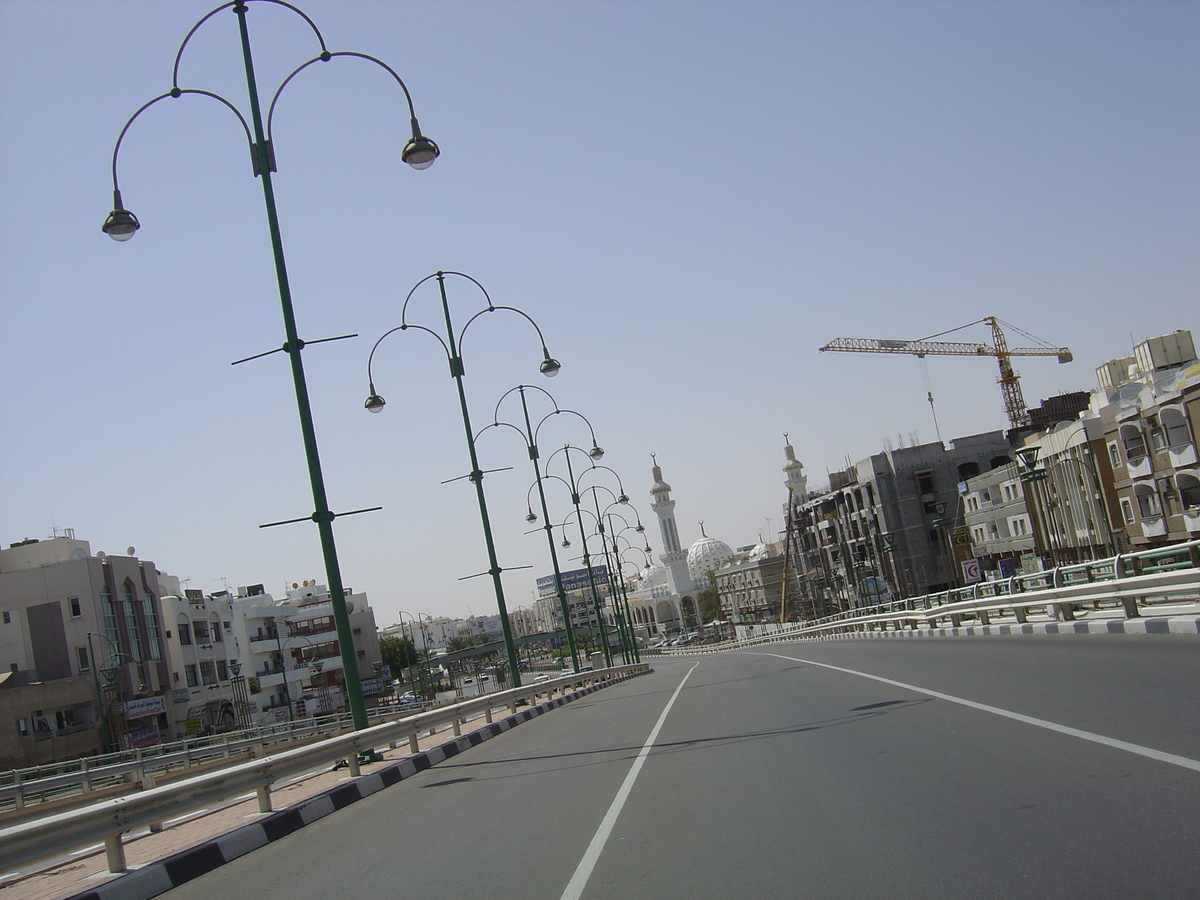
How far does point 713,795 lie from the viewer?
7973 mm

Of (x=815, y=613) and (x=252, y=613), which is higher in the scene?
(x=252, y=613)

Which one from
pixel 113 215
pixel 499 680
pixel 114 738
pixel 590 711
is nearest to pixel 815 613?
pixel 499 680

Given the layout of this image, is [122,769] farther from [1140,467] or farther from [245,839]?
[1140,467]

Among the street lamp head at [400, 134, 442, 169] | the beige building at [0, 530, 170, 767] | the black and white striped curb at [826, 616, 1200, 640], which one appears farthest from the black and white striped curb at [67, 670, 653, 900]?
the beige building at [0, 530, 170, 767]

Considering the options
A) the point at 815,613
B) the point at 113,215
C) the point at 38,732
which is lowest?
the point at 815,613

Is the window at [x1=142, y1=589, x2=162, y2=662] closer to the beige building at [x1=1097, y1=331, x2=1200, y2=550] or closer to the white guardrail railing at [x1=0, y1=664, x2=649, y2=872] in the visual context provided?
the white guardrail railing at [x1=0, y1=664, x2=649, y2=872]

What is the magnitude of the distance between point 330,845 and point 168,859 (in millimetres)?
1230

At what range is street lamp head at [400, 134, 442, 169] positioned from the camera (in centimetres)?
1530

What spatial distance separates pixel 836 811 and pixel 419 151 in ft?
39.0

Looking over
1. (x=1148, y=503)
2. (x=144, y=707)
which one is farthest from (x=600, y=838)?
(x=144, y=707)

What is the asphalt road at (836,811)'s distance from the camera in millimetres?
5090

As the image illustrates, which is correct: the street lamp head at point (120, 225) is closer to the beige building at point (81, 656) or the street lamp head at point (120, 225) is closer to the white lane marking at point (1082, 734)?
the white lane marking at point (1082, 734)

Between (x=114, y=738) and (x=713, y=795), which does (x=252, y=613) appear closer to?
(x=114, y=738)

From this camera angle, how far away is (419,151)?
15.3m
